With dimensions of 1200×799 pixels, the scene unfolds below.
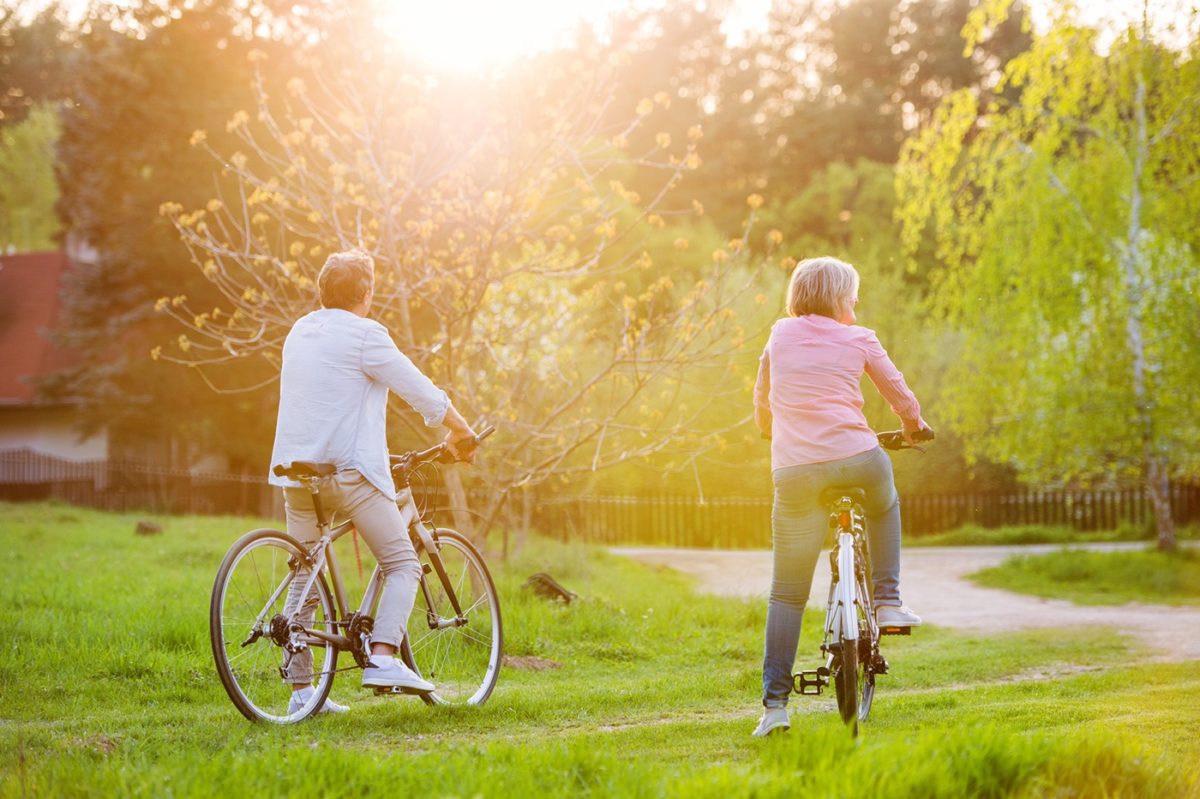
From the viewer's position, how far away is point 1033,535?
927 inches

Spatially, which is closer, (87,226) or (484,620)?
(484,620)

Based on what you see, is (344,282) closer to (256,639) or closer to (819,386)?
(256,639)

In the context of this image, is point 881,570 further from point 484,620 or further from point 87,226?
point 87,226

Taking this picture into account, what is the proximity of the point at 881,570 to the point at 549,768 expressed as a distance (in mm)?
2035

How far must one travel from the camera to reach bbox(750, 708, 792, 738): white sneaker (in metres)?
5.43

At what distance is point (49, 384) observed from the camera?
30.5 metres

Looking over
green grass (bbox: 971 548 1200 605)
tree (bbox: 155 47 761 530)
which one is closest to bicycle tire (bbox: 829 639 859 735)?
tree (bbox: 155 47 761 530)

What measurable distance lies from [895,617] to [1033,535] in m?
18.9

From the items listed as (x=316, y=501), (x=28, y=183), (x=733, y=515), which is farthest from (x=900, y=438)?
(x=28, y=183)

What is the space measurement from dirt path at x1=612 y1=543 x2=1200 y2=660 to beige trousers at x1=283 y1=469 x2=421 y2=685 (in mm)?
6550

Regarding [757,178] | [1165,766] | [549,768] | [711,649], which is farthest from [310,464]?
[757,178]

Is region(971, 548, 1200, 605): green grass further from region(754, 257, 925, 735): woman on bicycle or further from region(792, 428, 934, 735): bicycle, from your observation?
region(754, 257, 925, 735): woman on bicycle

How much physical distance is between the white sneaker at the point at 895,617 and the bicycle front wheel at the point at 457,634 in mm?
1882

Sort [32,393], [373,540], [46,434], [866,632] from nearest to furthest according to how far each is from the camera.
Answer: [866,632] → [373,540] → [32,393] → [46,434]
